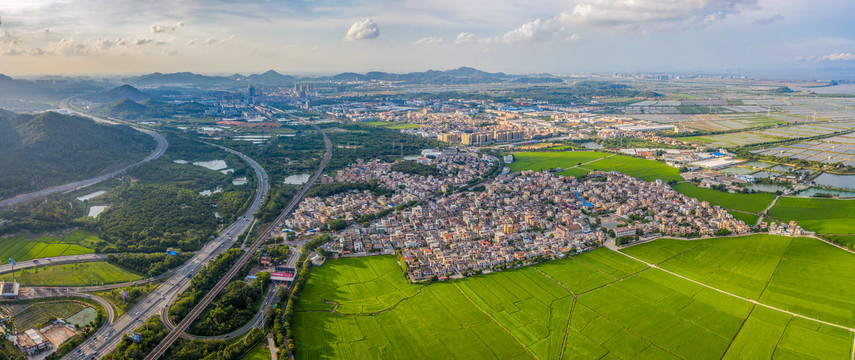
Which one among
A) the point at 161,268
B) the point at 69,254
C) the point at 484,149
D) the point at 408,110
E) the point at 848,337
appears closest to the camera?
the point at 848,337

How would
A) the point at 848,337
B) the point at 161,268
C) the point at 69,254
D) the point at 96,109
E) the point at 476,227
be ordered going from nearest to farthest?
the point at 848,337, the point at 161,268, the point at 69,254, the point at 476,227, the point at 96,109

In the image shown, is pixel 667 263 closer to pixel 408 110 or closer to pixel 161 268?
pixel 161 268

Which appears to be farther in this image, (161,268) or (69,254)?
(69,254)

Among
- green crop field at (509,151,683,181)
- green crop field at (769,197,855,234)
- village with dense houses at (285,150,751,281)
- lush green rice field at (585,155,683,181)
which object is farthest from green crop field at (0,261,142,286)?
lush green rice field at (585,155,683,181)

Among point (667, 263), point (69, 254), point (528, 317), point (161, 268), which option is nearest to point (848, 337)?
→ point (667, 263)

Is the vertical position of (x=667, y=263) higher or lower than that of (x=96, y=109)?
lower

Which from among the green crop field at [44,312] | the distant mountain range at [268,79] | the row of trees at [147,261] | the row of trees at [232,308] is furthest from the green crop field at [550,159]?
the distant mountain range at [268,79]

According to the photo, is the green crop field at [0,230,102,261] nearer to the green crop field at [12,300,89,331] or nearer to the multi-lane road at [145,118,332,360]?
the green crop field at [12,300,89,331]

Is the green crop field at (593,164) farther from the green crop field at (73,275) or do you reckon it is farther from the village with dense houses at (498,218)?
the green crop field at (73,275)
